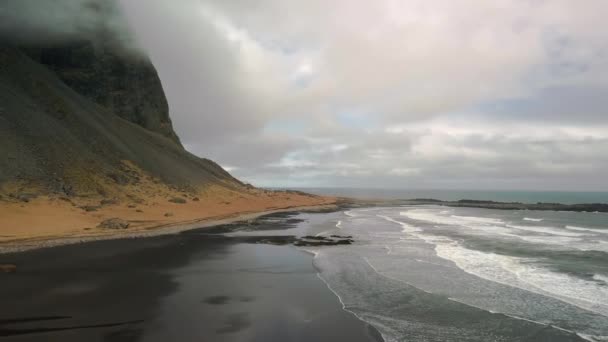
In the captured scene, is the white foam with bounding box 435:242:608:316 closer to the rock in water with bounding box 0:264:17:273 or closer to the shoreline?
the rock in water with bounding box 0:264:17:273

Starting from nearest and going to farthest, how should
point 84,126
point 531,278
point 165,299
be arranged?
point 165,299 < point 531,278 < point 84,126

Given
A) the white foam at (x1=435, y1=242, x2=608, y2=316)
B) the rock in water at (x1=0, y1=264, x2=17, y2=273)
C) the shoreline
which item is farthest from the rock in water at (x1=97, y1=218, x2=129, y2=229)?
the white foam at (x1=435, y1=242, x2=608, y2=316)

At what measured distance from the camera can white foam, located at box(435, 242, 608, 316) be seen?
577 inches

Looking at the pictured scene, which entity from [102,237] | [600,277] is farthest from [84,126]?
[600,277]

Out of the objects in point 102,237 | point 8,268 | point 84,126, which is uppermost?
point 84,126

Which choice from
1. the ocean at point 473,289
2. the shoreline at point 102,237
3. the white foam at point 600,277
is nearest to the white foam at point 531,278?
the ocean at point 473,289

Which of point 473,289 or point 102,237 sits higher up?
point 102,237

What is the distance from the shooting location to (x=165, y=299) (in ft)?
43.4

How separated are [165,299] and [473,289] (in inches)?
492

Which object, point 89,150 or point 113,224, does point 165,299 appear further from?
point 89,150

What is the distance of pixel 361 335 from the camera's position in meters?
10.4

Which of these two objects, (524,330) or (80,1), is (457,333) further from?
(80,1)


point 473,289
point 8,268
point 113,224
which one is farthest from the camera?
point 113,224

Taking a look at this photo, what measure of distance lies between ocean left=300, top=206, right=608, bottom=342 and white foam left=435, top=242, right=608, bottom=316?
38 mm
